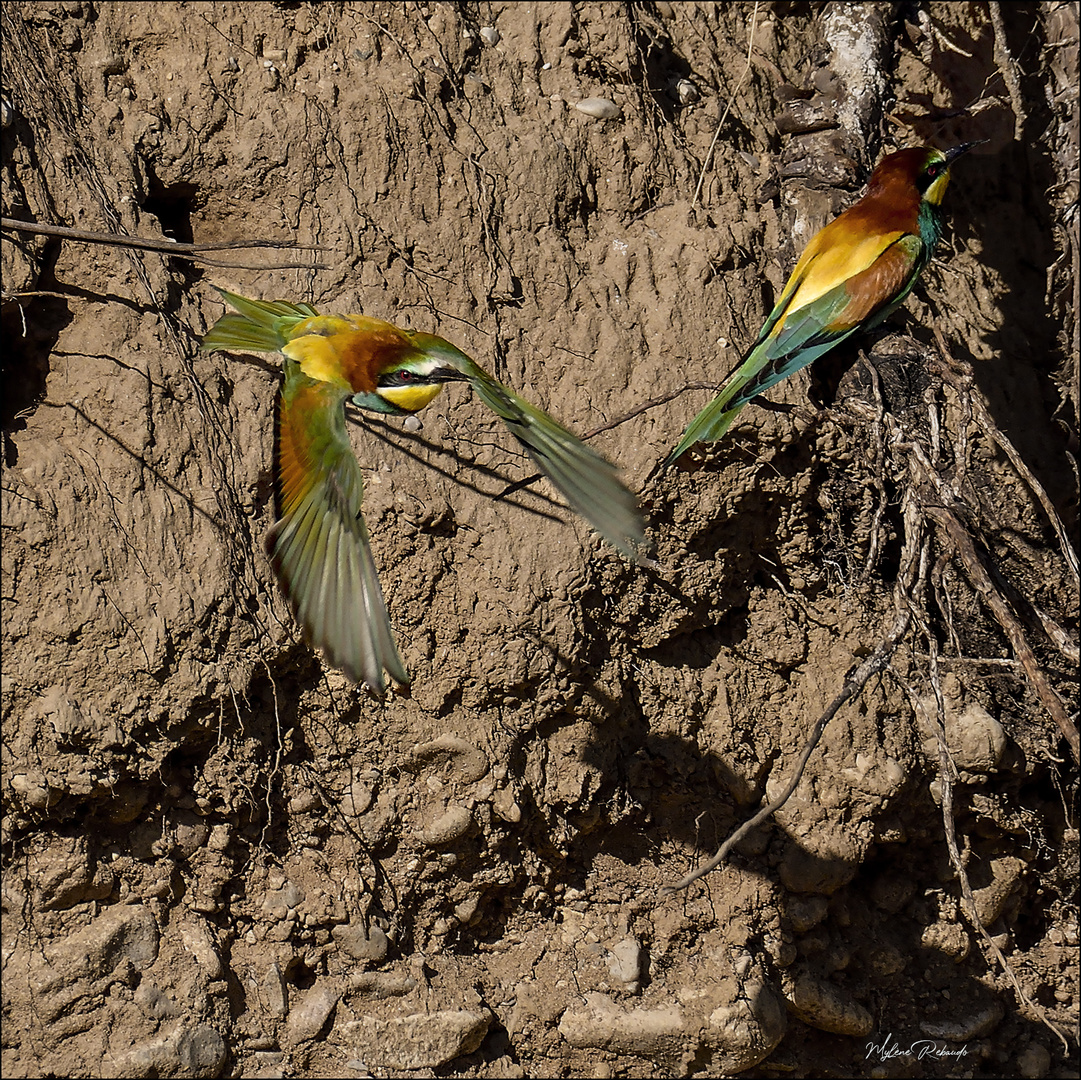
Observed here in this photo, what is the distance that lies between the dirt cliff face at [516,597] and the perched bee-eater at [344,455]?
0.23 metres

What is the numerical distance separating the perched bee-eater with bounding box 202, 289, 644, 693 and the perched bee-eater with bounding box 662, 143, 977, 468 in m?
0.50

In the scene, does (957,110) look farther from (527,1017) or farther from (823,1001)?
(527,1017)

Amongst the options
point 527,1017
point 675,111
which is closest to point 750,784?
point 527,1017

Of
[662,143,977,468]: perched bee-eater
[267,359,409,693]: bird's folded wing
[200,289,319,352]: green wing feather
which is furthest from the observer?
[662,143,977,468]: perched bee-eater

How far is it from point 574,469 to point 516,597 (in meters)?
0.55

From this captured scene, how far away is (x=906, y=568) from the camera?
7.14ft

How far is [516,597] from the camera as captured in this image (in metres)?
2.11

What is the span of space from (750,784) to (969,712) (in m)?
0.56

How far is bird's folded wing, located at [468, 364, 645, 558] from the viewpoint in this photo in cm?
155
